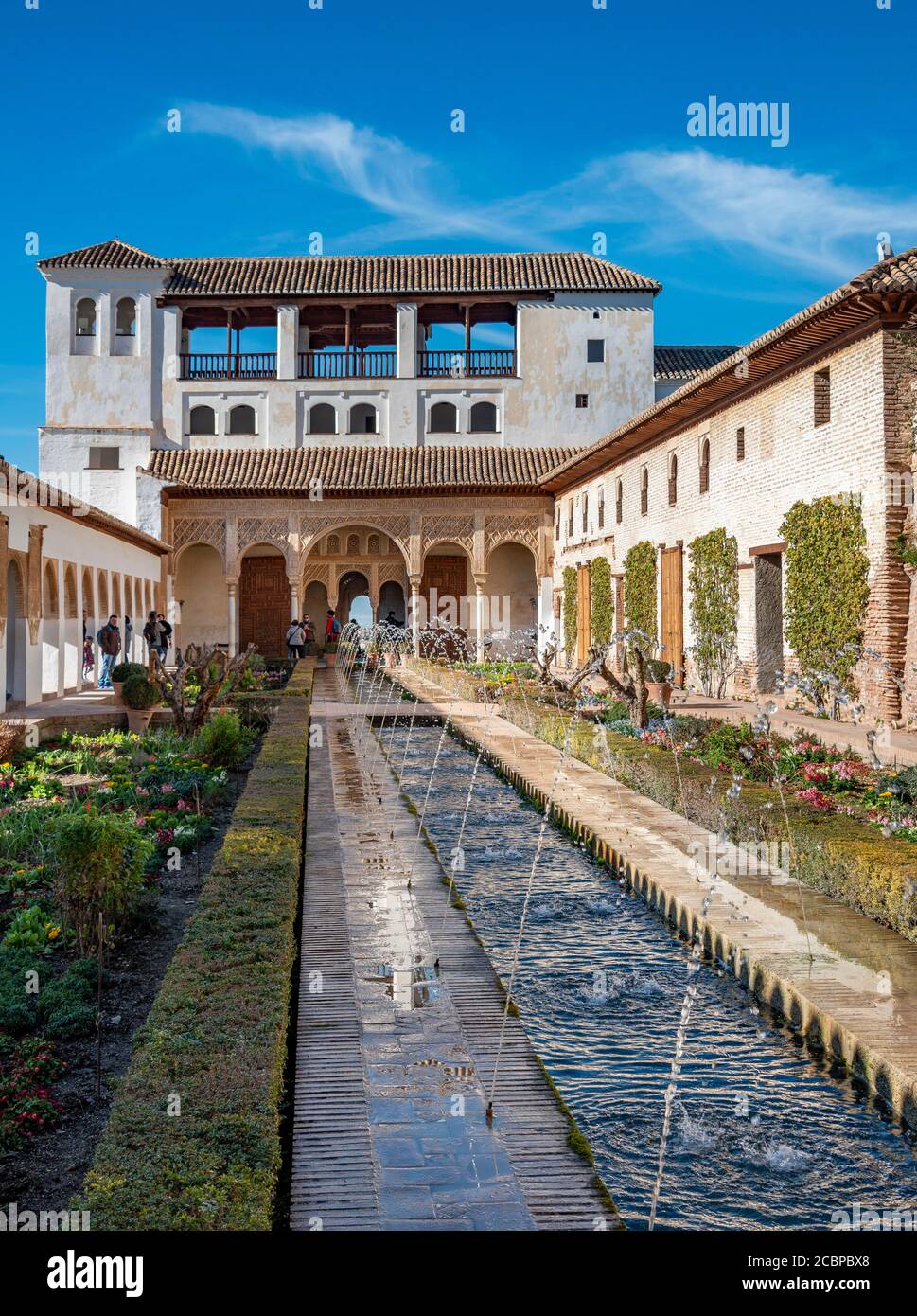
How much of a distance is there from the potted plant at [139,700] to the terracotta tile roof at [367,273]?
18844mm

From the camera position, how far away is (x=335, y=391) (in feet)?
105

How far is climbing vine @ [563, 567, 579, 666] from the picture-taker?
28656 mm

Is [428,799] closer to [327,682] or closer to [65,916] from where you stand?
[65,916]

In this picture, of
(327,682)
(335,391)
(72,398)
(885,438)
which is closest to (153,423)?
(72,398)

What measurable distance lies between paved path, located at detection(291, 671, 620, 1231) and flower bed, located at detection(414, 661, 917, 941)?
1.97m

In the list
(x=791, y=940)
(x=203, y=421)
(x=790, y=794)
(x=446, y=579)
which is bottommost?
(x=791, y=940)

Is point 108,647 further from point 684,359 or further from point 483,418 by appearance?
point 684,359

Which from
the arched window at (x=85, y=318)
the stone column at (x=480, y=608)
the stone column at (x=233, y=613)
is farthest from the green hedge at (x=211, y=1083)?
the arched window at (x=85, y=318)

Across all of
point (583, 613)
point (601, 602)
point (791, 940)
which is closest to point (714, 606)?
point (601, 602)

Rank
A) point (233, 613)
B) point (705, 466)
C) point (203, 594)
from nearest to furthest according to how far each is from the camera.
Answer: point (705, 466), point (233, 613), point (203, 594)

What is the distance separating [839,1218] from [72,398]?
31.5 metres

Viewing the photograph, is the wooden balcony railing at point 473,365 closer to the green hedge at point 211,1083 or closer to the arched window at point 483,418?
the arched window at point 483,418

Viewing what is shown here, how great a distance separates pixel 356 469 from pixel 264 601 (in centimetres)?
512

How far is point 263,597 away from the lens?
33.8 m
